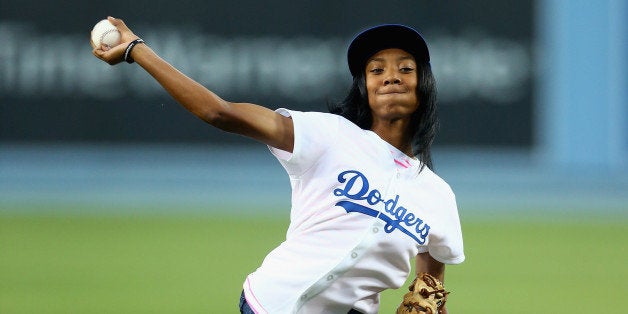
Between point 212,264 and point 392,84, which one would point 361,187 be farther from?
point 212,264

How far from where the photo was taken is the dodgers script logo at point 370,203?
4172mm

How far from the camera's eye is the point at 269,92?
14883mm

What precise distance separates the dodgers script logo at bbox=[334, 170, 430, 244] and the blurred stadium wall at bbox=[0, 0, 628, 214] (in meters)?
10.2

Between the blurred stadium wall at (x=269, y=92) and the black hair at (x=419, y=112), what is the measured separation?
32.7 feet

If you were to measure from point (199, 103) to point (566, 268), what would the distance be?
7.03 meters

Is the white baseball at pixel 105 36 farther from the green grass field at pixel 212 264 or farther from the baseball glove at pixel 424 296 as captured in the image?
the green grass field at pixel 212 264

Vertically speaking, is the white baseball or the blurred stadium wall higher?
the blurred stadium wall

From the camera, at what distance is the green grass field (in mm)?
8453

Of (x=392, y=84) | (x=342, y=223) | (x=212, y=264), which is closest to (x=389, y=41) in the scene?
(x=392, y=84)

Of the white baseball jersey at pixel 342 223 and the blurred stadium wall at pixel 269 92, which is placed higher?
the blurred stadium wall at pixel 269 92

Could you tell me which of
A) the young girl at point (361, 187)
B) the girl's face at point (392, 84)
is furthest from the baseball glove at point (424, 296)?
the girl's face at point (392, 84)

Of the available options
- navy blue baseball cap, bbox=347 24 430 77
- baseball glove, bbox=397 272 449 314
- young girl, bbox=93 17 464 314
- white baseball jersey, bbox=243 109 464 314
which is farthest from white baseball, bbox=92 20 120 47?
baseball glove, bbox=397 272 449 314

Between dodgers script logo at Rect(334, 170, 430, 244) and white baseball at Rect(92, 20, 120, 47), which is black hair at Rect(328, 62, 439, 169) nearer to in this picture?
dodgers script logo at Rect(334, 170, 430, 244)

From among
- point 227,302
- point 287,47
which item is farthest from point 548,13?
point 227,302
